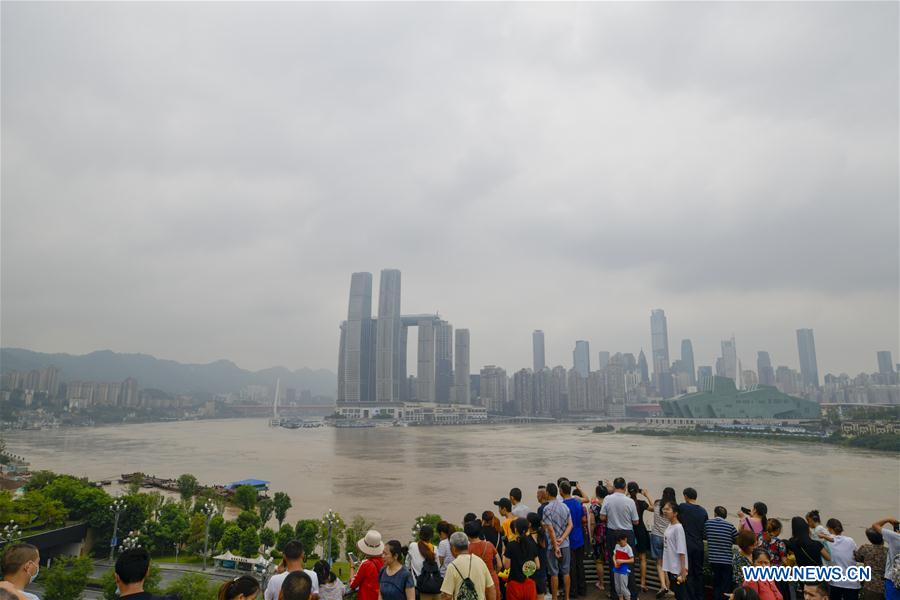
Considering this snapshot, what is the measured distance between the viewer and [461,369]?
107 m

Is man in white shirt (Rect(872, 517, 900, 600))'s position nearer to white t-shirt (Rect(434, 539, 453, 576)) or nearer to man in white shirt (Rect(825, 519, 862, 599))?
man in white shirt (Rect(825, 519, 862, 599))

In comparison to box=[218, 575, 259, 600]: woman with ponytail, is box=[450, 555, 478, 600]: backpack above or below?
below

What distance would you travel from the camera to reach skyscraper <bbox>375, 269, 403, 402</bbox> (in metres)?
98.2

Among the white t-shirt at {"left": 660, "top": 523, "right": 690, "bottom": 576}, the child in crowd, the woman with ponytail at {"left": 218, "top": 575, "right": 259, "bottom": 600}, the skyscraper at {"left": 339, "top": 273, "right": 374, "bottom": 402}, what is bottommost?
the child in crowd

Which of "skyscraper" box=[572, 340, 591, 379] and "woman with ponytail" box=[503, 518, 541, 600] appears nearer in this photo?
"woman with ponytail" box=[503, 518, 541, 600]

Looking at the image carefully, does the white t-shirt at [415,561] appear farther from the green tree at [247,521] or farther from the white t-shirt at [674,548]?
the green tree at [247,521]

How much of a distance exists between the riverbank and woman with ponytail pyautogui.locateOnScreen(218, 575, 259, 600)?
1738 inches

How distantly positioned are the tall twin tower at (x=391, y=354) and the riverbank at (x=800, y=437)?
52.7 meters

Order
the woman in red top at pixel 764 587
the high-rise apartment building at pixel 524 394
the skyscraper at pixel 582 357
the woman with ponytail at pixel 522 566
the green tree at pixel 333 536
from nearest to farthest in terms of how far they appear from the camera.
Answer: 1. the woman in red top at pixel 764 587
2. the woman with ponytail at pixel 522 566
3. the green tree at pixel 333 536
4. the high-rise apartment building at pixel 524 394
5. the skyscraper at pixel 582 357

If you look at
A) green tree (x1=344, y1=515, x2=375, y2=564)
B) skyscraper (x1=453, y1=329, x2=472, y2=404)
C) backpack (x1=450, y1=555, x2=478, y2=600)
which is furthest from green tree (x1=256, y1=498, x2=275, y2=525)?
skyscraper (x1=453, y1=329, x2=472, y2=404)

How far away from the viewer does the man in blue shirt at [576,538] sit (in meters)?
3.66

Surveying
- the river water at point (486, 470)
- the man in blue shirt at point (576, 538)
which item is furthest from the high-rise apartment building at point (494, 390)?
the man in blue shirt at point (576, 538)

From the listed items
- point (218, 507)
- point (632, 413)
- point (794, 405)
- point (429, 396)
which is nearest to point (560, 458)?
point (218, 507)

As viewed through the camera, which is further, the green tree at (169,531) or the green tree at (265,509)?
the green tree at (265,509)
